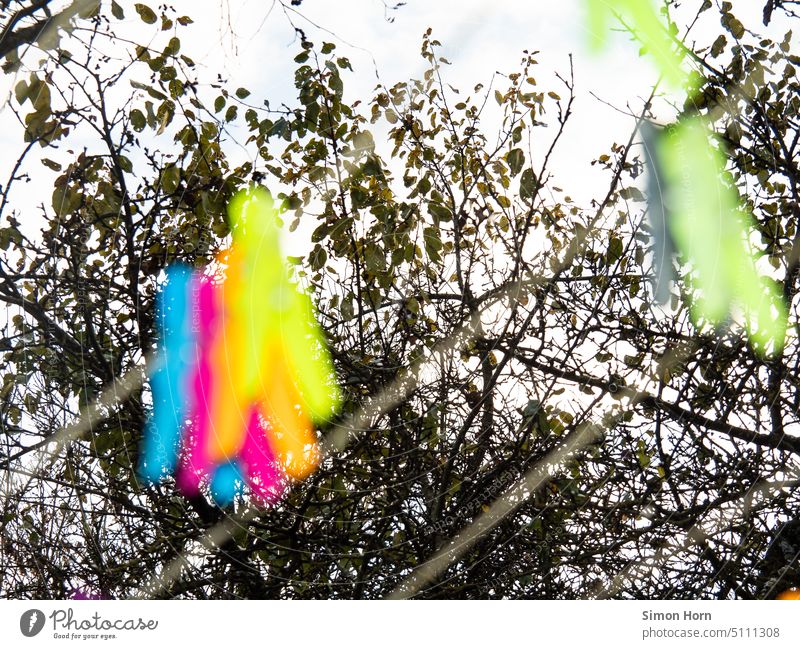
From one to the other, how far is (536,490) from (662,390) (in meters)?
0.23

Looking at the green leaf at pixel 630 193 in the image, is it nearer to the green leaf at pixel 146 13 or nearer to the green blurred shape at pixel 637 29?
the green blurred shape at pixel 637 29

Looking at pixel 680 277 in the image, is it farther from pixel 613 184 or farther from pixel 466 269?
pixel 466 269

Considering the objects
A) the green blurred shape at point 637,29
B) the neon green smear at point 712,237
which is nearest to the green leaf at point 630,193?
the neon green smear at point 712,237

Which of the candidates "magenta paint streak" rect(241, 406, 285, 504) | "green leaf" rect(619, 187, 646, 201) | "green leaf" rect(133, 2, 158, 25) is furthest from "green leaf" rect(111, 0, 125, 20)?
"green leaf" rect(619, 187, 646, 201)

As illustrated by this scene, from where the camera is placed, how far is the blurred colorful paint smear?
907mm

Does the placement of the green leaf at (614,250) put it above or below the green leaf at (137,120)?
below

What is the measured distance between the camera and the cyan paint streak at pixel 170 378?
930 mm

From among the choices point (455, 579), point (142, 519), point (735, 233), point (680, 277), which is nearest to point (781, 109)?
point (735, 233)

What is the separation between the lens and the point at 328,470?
0.94 metres

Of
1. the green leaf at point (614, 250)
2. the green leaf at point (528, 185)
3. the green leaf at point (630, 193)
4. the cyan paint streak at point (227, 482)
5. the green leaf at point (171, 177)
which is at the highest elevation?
the green leaf at point (171, 177)

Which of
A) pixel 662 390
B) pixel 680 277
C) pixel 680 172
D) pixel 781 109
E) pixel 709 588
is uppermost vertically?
pixel 781 109
